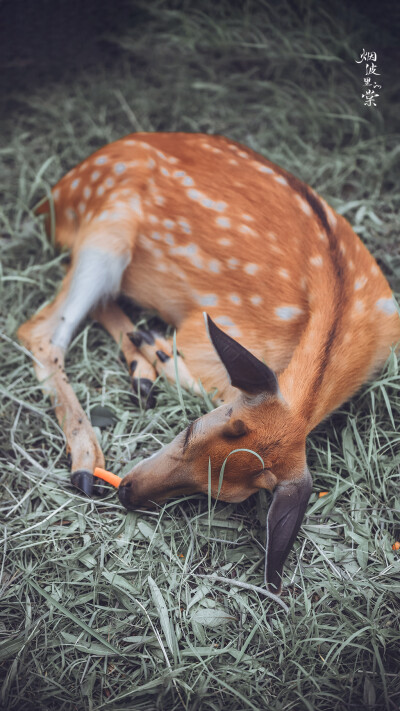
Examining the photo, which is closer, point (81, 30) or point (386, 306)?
point (386, 306)

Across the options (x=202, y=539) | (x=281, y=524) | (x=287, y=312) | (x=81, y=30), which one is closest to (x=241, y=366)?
(x=281, y=524)

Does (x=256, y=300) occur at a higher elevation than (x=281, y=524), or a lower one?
higher

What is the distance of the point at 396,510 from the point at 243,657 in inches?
36.4

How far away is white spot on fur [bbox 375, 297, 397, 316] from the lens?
2.85 metres

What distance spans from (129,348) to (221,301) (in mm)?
603

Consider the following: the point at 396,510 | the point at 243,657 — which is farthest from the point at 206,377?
the point at 243,657

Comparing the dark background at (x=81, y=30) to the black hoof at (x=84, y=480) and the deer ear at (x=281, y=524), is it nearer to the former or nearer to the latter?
the deer ear at (x=281, y=524)

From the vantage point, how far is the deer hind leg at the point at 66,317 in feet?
9.79

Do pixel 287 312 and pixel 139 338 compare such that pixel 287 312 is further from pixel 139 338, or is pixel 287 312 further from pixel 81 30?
pixel 81 30

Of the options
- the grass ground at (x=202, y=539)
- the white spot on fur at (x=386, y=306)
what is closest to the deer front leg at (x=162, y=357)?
the grass ground at (x=202, y=539)

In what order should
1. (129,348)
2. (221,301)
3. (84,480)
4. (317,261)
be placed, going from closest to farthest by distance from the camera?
(84,480) < (317,261) < (221,301) < (129,348)

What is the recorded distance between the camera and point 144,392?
9.93 feet

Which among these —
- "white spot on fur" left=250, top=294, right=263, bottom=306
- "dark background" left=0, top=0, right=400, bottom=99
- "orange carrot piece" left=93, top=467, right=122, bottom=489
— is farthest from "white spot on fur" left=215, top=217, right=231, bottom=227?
"dark background" left=0, top=0, right=400, bottom=99

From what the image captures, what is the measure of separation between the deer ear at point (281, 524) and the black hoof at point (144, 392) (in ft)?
3.14
